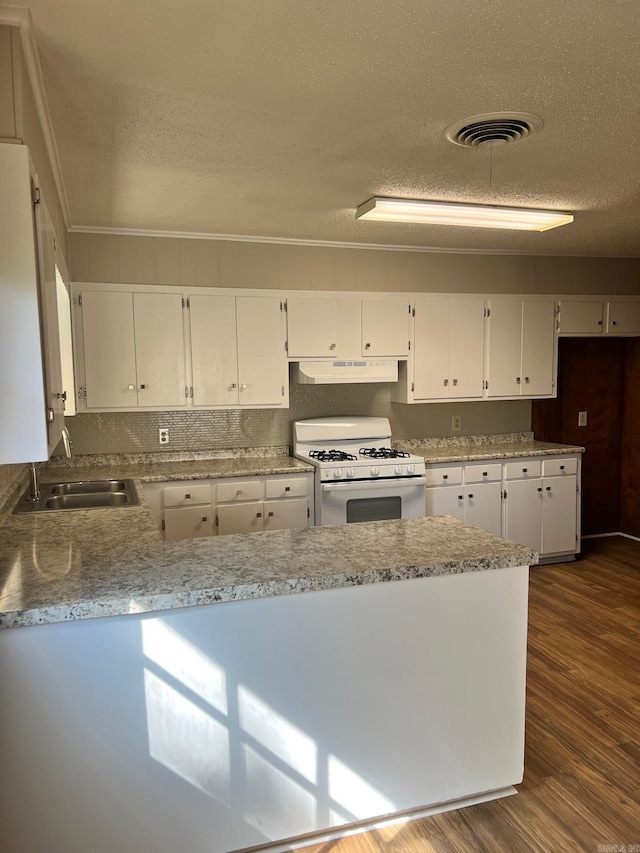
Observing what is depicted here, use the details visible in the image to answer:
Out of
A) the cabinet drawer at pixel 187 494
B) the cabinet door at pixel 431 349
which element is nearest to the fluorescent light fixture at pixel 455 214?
the cabinet door at pixel 431 349

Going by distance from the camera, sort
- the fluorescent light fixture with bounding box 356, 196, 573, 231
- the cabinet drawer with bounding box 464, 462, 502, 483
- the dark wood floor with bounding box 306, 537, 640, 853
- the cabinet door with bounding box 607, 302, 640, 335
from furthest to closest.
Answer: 1. the cabinet door with bounding box 607, 302, 640, 335
2. the cabinet drawer with bounding box 464, 462, 502, 483
3. the fluorescent light fixture with bounding box 356, 196, 573, 231
4. the dark wood floor with bounding box 306, 537, 640, 853

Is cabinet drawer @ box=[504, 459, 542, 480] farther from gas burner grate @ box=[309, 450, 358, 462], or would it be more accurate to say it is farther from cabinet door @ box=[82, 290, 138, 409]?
cabinet door @ box=[82, 290, 138, 409]

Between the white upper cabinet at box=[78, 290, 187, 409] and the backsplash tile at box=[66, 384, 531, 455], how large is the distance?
273 millimetres

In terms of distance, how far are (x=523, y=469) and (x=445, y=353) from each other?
1.09 m

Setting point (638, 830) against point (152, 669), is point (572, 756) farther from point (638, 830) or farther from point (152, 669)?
point (152, 669)

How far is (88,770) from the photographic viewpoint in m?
1.79

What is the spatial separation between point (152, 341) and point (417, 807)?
3.14 meters

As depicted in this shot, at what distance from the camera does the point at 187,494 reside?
403 cm

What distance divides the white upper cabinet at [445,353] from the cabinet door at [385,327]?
0.10m

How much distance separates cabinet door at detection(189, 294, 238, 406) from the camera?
4.30m

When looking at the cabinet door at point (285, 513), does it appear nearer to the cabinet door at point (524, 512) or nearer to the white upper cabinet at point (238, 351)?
the white upper cabinet at point (238, 351)

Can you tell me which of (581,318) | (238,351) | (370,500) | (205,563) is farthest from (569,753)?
(581,318)

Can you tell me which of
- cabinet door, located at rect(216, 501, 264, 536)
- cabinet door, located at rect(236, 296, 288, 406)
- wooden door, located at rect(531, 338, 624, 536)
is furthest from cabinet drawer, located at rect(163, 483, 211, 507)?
wooden door, located at rect(531, 338, 624, 536)

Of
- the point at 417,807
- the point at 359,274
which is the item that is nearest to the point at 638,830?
the point at 417,807
